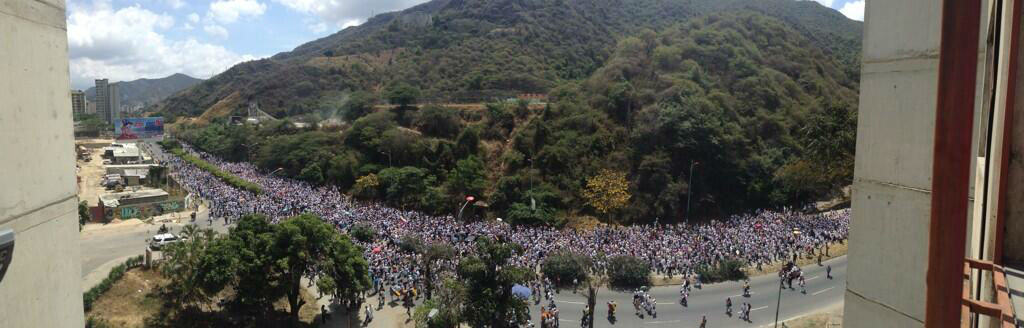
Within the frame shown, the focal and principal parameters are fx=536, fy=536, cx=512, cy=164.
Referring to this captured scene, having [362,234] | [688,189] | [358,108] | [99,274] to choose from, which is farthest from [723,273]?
[358,108]

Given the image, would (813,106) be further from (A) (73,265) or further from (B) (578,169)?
(A) (73,265)

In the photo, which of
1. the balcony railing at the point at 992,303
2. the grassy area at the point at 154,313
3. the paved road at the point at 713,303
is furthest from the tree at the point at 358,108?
the balcony railing at the point at 992,303

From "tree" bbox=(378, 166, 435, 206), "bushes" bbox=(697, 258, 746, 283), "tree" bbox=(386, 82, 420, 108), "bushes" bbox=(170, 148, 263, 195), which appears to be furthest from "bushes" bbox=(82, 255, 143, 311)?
"tree" bbox=(386, 82, 420, 108)

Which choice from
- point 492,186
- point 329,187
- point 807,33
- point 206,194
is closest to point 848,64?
point 807,33

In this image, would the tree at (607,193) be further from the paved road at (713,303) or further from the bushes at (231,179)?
the bushes at (231,179)

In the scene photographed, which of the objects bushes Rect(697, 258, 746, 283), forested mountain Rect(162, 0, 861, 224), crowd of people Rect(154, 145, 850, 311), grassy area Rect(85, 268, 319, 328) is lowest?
grassy area Rect(85, 268, 319, 328)

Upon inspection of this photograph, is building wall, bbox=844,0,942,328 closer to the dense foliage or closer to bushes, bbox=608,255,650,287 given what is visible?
the dense foliage
